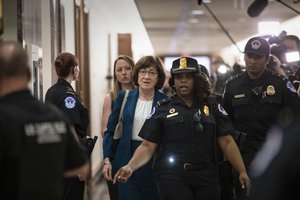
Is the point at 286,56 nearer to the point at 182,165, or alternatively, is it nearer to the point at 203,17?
the point at 182,165

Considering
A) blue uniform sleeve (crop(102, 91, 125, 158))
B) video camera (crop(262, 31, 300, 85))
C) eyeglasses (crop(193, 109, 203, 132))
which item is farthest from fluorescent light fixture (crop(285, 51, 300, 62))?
eyeglasses (crop(193, 109, 203, 132))

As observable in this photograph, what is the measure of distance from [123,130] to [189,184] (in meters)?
0.84

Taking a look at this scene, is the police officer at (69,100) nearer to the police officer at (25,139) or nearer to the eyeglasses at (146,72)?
the eyeglasses at (146,72)

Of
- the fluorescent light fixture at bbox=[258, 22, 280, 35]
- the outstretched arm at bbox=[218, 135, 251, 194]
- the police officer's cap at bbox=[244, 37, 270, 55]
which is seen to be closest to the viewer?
the outstretched arm at bbox=[218, 135, 251, 194]

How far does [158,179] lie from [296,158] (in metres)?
2.12

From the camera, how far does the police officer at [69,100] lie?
4.01m

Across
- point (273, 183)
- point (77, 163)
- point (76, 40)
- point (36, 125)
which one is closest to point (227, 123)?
point (77, 163)

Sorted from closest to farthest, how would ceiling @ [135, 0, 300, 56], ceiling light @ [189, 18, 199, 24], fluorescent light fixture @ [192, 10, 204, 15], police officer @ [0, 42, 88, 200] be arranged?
police officer @ [0, 42, 88, 200] < ceiling @ [135, 0, 300, 56] < fluorescent light fixture @ [192, 10, 204, 15] < ceiling light @ [189, 18, 199, 24]

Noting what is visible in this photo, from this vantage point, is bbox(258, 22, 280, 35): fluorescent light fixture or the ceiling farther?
the ceiling

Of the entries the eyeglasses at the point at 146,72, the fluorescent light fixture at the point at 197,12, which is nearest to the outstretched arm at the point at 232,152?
the eyeglasses at the point at 146,72

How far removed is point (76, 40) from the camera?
630 cm

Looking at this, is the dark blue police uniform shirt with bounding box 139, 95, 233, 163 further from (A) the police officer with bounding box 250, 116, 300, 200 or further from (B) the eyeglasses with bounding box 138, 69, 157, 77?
(A) the police officer with bounding box 250, 116, 300, 200

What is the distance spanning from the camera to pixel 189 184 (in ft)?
11.4

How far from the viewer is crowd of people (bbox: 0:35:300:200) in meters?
2.09
